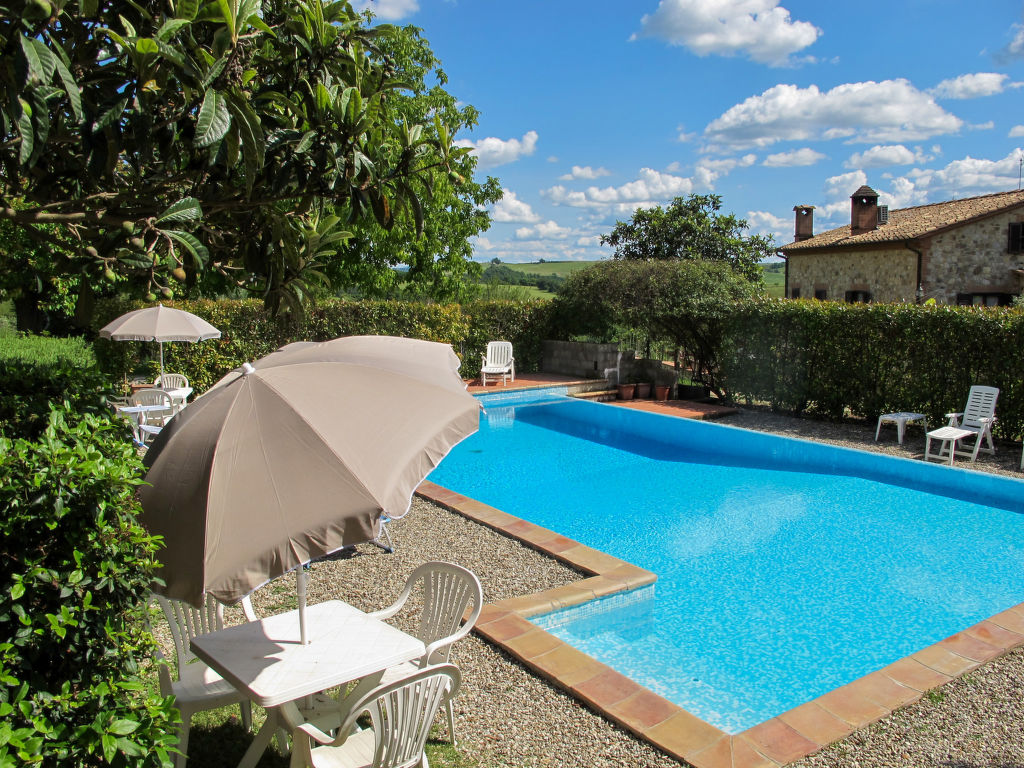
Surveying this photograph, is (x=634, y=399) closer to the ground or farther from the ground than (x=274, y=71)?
closer to the ground

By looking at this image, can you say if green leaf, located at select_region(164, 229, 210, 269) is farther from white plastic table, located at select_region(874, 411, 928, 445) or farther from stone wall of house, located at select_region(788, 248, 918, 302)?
stone wall of house, located at select_region(788, 248, 918, 302)

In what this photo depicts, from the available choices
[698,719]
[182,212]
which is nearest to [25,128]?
[182,212]

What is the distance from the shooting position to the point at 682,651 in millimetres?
5660

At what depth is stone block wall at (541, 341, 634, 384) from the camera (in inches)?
719

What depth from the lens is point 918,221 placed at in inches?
1172

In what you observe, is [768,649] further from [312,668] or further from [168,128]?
[168,128]

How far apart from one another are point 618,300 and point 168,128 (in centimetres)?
1458

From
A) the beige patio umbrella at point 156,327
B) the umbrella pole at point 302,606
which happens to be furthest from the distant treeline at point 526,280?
the umbrella pole at point 302,606

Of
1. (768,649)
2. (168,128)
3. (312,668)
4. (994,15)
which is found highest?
(994,15)

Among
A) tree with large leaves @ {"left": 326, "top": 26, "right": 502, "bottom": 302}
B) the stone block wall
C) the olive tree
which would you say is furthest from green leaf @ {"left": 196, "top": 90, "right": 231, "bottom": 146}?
tree with large leaves @ {"left": 326, "top": 26, "right": 502, "bottom": 302}

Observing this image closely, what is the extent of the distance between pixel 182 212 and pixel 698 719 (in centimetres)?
365

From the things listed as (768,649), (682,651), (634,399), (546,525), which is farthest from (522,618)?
(634,399)

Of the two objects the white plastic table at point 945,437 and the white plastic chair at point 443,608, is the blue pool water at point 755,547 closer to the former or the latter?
the white plastic table at point 945,437

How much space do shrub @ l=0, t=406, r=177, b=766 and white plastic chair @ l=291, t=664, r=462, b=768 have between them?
68 centimetres
